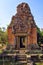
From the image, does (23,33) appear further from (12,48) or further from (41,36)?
(41,36)

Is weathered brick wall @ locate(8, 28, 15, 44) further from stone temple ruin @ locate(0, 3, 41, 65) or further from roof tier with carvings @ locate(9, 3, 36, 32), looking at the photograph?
roof tier with carvings @ locate(9, 3, 36, 32)

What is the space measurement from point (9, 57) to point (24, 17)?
273 inches

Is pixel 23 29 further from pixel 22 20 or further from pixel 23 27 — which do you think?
pixel 22 20

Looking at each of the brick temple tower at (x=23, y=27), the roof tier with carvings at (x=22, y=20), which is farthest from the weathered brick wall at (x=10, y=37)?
the roof tier with carvings at (x=22, y=20)

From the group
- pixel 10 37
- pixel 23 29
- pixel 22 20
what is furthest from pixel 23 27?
pixel 10 37

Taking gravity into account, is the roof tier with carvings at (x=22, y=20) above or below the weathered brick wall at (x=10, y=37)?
above

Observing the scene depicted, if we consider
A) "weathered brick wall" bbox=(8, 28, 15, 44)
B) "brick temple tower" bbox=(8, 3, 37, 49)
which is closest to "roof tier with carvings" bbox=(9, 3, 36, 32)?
"brick temple tower" bbox=(8, 3, 37, 49)

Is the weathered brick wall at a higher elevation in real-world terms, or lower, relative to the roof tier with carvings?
lower

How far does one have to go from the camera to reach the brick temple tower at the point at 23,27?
2383cm

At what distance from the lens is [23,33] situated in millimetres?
23938

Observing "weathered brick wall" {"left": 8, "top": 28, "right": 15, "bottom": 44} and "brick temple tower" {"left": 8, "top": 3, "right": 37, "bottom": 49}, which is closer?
"brick temple tower" {"left": 8, "top": 3, "right": 37, "bottom": 49}

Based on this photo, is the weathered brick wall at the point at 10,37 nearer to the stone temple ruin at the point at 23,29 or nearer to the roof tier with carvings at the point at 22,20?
the stone temple ruin at the point at 23,29

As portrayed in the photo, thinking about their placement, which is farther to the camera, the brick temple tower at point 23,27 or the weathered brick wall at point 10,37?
the weathered brick wall at point 10,37

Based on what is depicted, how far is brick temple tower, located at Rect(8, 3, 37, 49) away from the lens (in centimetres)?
2383
